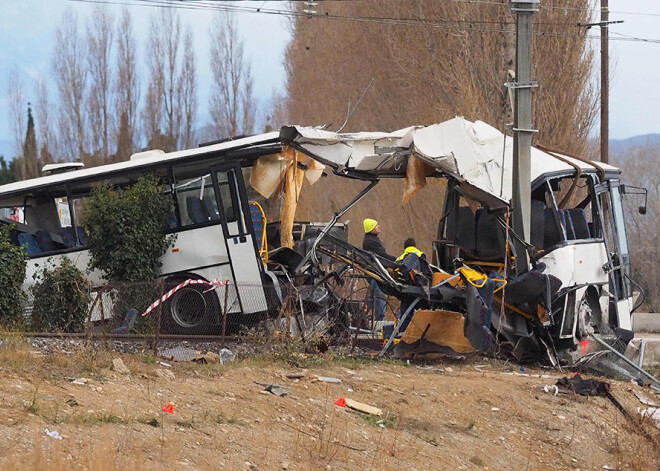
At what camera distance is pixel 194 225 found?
15438 mm

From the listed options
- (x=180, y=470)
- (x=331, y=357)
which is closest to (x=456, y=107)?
(x=331, y=357)

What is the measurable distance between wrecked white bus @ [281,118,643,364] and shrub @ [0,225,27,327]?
13.2ft

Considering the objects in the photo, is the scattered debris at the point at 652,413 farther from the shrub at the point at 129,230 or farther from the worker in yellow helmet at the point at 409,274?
the shrub at the point at 129,230

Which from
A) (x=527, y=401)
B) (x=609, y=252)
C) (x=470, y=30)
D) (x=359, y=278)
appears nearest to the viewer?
(x=527, y=401)

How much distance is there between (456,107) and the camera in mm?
28359

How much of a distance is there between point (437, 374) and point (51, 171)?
8785 millimetres

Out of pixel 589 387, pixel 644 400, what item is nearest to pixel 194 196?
pixel 589 387

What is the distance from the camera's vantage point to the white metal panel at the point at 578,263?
13.7m

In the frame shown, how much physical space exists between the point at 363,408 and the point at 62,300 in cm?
588

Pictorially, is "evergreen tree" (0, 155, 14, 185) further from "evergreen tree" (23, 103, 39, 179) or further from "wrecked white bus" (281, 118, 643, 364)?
"wrecked white bus" (281, 118, 643, 364)

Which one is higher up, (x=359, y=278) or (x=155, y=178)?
(x=155, y=178)

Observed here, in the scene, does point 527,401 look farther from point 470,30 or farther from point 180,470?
point 470,30

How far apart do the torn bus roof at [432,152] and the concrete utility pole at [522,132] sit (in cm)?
23

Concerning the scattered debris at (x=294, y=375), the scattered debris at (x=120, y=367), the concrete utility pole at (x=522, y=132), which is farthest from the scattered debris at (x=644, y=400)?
the scattered debris at (x=120, y=367)
